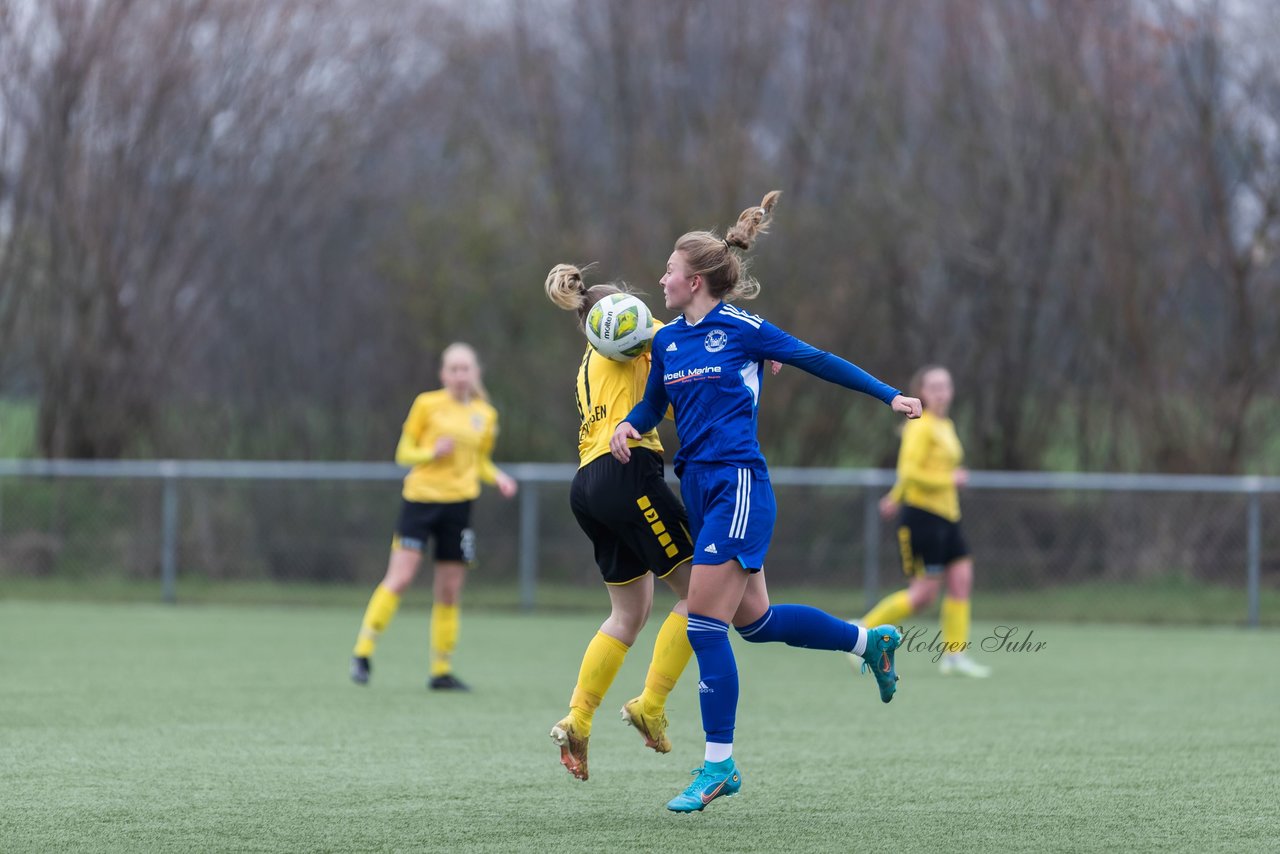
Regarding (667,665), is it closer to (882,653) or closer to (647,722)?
(647,722)

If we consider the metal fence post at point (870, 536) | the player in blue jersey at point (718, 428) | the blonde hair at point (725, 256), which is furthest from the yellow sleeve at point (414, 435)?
the metal fence post at point (870, 536)

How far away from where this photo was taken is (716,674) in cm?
534

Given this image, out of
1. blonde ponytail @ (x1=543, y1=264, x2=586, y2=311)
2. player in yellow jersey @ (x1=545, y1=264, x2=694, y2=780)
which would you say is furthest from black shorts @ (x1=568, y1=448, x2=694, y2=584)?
blonde ponytail @ (x1=543, y1=264, x2=586, y2=311)

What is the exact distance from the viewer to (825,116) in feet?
61.1

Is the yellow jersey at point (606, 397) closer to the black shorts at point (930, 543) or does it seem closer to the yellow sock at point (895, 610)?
the yellow sock at point (895, 610)

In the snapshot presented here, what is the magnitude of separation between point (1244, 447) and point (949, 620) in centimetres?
731

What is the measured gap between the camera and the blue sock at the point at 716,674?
532 cm

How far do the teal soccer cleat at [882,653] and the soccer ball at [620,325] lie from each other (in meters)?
1.35

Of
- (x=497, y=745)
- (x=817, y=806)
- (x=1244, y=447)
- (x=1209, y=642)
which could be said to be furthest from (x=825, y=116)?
(x=817, y=806)

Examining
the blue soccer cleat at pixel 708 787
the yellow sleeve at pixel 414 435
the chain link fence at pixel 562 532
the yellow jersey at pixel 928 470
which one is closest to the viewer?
the blue soccer cleat at pixel 708 787

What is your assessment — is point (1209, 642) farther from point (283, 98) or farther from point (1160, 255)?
point (283, 98)

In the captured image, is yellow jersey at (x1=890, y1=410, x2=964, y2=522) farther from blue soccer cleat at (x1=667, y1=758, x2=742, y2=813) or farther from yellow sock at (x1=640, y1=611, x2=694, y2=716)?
blue soccer cleat at (x1=667, y1=758, x2=742, y2=813)

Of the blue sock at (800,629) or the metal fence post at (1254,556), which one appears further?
the metal fence post at (1254,556)

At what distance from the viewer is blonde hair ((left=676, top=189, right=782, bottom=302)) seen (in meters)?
5.43
